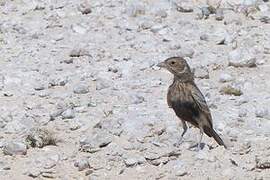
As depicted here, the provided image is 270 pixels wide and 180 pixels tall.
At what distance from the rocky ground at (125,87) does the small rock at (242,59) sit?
0.06ft

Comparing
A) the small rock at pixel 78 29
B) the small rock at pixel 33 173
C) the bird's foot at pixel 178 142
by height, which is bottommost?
the small rock at pixel 78 29

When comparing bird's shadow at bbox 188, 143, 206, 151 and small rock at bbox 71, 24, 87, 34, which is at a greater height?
bird's shadow at bbox 188, 143, 206, 151

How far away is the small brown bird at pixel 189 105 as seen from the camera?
35.8 feet

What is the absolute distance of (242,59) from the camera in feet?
45.8

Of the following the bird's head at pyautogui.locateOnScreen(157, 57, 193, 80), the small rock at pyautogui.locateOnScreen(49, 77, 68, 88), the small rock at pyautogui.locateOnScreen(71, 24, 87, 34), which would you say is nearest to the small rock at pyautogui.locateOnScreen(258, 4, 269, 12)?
the small rock at pyautogui.locateOnScreen(71, 24, 87, 34)

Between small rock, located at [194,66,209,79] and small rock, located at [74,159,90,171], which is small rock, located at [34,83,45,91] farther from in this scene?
small rock, located at [74,159,90,171]

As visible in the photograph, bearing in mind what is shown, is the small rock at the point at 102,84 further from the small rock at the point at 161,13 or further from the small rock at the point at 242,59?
the small rock at the point at 161,13

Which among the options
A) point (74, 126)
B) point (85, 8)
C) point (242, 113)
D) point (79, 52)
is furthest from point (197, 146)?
point (85, 8)

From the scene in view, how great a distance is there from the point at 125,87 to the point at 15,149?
2513 mm

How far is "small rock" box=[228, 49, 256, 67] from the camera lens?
13.8m

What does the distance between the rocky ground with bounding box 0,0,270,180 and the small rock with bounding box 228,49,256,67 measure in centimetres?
2

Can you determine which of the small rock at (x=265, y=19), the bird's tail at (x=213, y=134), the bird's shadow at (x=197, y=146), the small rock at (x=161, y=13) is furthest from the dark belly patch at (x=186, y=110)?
the small rock at (x=265, y=19)

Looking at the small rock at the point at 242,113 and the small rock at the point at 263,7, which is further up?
the small rock at the point at 242,113

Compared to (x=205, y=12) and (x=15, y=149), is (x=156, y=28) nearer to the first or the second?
(x=205, y=12)
